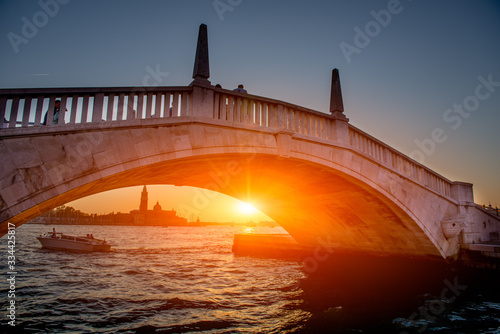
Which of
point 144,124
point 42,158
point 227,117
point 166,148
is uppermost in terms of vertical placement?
point 227,117

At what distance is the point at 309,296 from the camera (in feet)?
33.4

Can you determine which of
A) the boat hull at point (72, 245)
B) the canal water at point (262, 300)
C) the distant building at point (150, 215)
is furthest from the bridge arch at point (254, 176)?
the distant building at point (150, 215)

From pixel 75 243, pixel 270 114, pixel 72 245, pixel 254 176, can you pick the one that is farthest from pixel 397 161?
pixel 72 245

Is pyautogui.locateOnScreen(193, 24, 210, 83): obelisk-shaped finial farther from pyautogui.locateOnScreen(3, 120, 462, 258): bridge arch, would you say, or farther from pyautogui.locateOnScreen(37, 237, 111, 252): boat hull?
pyautogui.locateOnScreen(37, 237, 111, 252): boat hull

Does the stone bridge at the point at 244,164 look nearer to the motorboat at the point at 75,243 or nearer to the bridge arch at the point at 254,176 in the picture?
the bridge arch at the point at 254,176

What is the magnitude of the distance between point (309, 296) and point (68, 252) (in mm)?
22716

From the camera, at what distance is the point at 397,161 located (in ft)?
39.2

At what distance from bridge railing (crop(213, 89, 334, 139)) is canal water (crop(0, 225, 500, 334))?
5051 mm

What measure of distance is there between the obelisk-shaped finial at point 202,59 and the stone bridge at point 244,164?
0.08 feet

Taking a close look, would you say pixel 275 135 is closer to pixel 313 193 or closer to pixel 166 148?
pixel 166 148

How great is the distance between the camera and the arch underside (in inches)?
335

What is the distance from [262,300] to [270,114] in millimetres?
5930

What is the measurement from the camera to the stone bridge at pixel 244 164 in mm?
5152

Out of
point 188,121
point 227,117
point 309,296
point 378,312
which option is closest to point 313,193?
point 309,296
